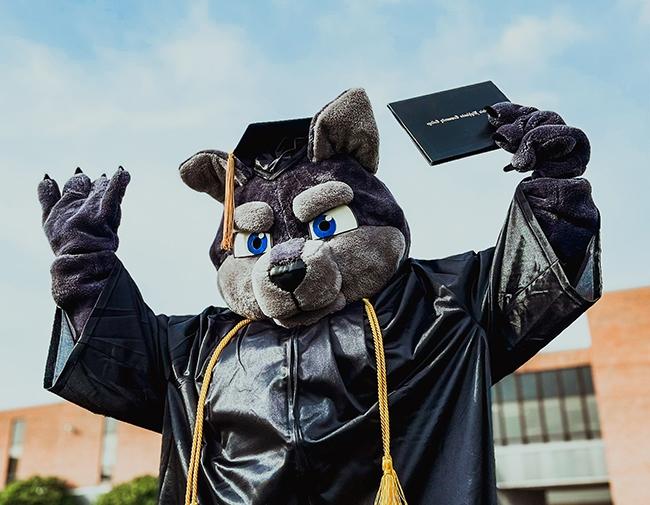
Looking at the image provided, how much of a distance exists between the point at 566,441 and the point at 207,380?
17.0 m

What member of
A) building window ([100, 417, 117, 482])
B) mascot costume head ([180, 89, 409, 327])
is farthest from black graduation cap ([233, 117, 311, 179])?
building window ([100, 417, 117, 482])

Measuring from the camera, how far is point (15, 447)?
23.4 m

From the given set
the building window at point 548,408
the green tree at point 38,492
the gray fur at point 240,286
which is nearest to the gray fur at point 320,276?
the gray fur at point 240,286

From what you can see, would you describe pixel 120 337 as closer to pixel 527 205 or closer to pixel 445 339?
pixel 445 339

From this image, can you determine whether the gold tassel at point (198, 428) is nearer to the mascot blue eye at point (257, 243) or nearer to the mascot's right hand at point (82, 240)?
the mascot blue eye at point (257, 243)

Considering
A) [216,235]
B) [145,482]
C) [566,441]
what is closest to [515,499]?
[566,441]

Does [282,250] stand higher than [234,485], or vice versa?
[282,250]

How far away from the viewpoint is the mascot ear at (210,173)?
232 centimetres

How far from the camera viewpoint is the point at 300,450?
190 centimetres

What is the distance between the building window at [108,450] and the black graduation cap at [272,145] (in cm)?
2107

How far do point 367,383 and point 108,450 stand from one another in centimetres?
2192

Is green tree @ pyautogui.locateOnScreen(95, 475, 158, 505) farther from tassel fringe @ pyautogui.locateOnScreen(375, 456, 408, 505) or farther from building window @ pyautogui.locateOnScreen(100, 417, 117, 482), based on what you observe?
tassel fringe @ pyautogui.locateOnScreen(375, 456, 408, 505)

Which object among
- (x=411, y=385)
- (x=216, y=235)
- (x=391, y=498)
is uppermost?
(x=216, y=235)

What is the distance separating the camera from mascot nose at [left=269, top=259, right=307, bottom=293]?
2000 millimetres
